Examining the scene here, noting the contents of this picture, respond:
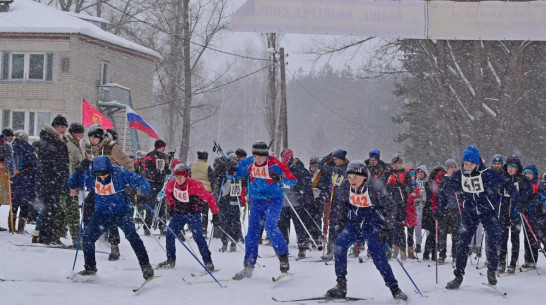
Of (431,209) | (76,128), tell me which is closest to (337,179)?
(431,209)

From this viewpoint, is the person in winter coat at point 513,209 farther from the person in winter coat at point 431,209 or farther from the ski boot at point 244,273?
the ski boot at point 244,273

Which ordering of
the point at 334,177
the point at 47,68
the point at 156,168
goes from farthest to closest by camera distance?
1. the point at 47,68
2. the point at 156,168
3. the point at 334,177

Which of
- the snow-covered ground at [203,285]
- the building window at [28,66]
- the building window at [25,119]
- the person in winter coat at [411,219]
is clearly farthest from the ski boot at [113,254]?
the building window at [28,66]

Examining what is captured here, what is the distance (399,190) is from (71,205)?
18.6 ft

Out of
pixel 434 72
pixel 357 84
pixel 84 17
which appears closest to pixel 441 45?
pixel 434 72

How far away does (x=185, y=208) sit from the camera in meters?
8.58

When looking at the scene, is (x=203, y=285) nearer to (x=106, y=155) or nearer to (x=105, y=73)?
(x=106, y=155)

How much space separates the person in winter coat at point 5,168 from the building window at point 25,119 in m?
20.1

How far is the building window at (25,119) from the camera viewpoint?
30.3 metres

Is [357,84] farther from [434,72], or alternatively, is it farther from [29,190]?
[29,190]

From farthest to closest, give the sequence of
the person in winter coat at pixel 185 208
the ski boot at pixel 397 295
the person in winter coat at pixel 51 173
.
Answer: the person in winter coat at pixel 51 173
the person in winter coat at pixel 185 208
the ski boot at pixel 397 295

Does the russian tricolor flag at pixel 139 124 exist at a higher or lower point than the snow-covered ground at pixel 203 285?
higher

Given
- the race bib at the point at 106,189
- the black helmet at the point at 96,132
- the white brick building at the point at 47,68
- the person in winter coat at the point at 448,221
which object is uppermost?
the white brick building at the point at 47,68

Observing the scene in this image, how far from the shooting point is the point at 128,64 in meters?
34.4
